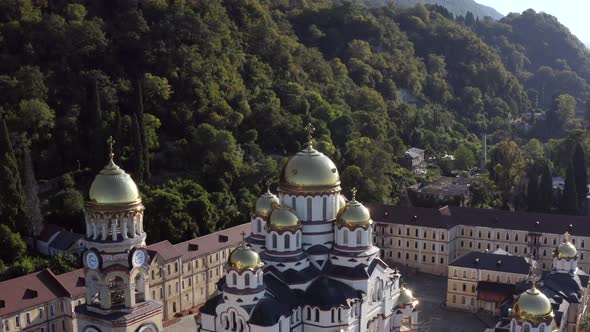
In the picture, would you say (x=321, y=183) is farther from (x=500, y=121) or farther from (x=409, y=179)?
(x=500, y=121)

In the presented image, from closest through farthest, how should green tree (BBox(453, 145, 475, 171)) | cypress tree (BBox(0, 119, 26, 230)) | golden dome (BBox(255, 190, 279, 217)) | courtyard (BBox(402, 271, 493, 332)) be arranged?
1. golden dome (BBox(255, 190, 279, 217))
2. courtyard (BBox(402, 271, 493, 332))
3. cypress tree (BBox(0, 119, 26, 230))
4. green tree (BBox(453, 145, 475, 171))

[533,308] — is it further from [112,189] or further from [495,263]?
[112,189]

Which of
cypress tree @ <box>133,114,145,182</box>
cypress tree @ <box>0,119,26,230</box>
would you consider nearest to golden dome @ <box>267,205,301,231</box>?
cypress tree @ <box>0,119,26,230</box>

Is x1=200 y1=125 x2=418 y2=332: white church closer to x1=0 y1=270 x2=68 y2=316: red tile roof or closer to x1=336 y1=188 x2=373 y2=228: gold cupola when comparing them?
x1=336 y1=188 x2=373 y2=228: gold cupola

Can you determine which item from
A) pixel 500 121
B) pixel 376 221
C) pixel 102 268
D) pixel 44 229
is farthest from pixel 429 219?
pixel 500 121

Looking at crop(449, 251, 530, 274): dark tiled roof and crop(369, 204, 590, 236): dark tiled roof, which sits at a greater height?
crop(369, 204, 590, 236): dark tiled roof

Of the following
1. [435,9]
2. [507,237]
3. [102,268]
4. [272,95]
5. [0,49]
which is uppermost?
[435,9]

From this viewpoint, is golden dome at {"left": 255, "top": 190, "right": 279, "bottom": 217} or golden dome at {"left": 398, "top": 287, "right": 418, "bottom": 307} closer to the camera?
golden dome at {"left": 255, "top": 190, "right": 279, "bottom": 217}
